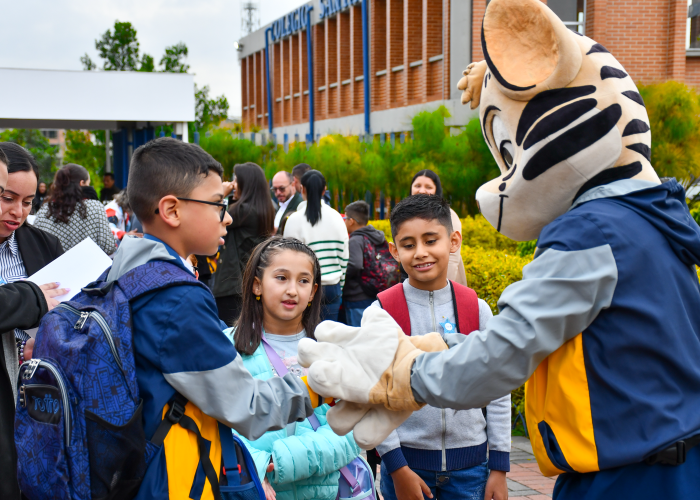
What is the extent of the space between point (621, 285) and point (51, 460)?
1461 millimetres

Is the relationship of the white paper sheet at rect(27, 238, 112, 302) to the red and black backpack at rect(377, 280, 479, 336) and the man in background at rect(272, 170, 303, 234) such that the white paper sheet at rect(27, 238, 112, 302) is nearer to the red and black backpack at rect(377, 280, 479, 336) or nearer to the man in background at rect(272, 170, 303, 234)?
the red and black backpack at rect(377, 280, 479, 336)

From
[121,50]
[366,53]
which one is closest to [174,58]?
[121,50]

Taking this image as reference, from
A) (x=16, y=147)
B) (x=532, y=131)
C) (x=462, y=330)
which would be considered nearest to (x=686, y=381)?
(x=532, y=131)

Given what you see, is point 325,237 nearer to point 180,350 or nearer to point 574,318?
point 180,350

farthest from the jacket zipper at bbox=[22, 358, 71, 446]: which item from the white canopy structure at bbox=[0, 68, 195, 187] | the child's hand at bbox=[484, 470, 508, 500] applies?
the white canopy structure at bbox=[0, 68, 195, 187]

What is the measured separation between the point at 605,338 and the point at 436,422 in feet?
3.52

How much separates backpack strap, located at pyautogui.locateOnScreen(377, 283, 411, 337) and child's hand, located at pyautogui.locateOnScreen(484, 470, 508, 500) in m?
0.62

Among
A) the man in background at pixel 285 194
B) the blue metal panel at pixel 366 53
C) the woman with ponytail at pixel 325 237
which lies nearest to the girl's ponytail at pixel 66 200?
the woman with ponytail at pixel 325 237

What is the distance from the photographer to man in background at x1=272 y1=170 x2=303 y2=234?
721cm

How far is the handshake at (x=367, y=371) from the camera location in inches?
72.3

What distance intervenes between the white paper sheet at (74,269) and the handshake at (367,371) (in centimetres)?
111

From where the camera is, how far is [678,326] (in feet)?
5.44

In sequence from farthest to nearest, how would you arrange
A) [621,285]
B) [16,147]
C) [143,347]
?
[16,147] < [143,347] < [621,285]

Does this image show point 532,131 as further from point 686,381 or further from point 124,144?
point 124,144
